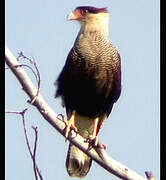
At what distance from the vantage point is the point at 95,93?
5.40 meters

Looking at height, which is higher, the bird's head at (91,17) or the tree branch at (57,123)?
the bird's head at (91,17)

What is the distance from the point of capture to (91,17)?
5.71m

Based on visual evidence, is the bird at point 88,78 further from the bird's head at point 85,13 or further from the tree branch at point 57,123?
the tree branch at point 57,123

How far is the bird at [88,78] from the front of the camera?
5.36m

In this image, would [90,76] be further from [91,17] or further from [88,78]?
[91,17]

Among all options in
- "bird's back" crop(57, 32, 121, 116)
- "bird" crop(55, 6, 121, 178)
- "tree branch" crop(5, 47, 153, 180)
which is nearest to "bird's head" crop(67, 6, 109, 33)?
"bird" crop(55, 6, 121, 178)

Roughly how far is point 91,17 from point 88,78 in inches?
33.2

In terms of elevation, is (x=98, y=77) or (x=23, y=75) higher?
(x=23, y=75)

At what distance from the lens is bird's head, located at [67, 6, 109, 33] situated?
5.62 m

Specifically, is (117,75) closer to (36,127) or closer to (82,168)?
(82,168)

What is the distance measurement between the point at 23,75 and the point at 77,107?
232 centimetres

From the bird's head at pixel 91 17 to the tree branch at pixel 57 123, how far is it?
198 cm

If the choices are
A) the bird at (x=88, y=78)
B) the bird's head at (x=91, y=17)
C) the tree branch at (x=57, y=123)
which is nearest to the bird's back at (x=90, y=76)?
the bird at (x=88, y=78)
